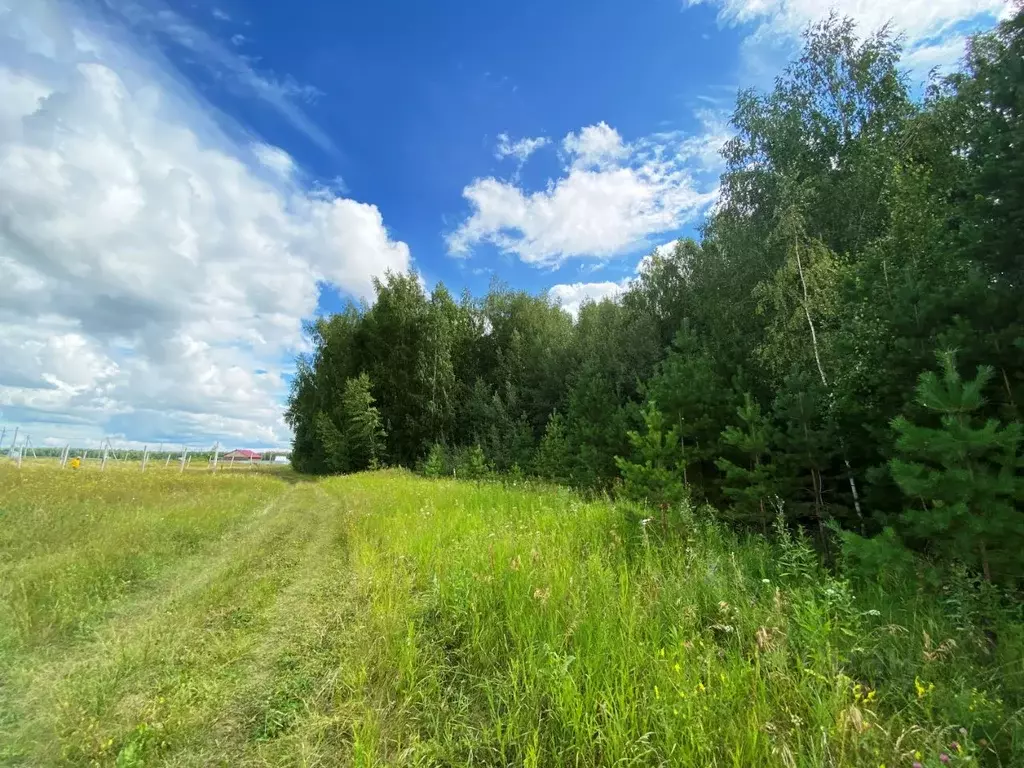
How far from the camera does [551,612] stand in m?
3.83

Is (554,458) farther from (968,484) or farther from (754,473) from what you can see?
(968,484)

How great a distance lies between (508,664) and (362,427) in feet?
117

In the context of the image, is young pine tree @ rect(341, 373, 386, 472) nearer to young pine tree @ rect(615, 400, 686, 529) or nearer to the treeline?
the treeline

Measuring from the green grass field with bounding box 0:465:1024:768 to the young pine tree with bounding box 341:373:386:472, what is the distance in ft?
102

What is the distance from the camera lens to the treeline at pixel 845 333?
189 inches

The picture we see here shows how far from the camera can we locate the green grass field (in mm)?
2525

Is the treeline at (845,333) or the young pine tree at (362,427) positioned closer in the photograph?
the treeline at (845,333)

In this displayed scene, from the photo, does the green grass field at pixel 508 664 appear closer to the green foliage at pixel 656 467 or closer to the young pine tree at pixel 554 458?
the green foliage at pixel 656 467

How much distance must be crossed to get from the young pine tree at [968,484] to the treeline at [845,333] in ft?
0.07

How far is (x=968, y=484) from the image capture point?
13.8ft

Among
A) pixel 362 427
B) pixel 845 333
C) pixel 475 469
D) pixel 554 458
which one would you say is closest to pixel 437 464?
pixel 475 469

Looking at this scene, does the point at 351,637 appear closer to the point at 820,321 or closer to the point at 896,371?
the point at 896,371

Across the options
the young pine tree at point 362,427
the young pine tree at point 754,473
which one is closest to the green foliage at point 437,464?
the young pine tree at point 362,427

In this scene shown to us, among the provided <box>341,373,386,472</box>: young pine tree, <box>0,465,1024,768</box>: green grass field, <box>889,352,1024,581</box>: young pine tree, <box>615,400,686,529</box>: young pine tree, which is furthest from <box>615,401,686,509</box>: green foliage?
<box>341,373,386,472</box>: young pine tree
